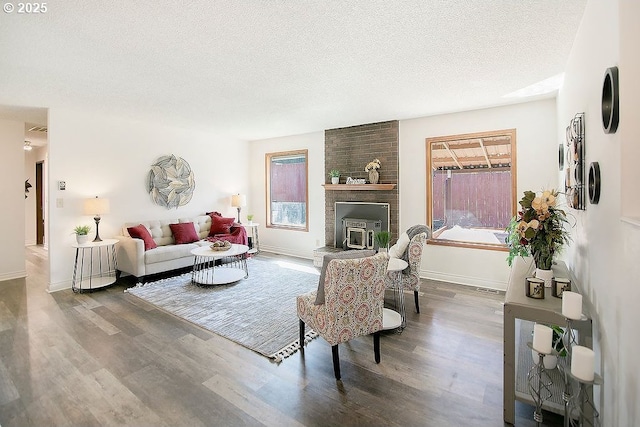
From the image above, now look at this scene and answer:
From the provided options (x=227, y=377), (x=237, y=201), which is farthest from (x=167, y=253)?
(x=227, y=377)

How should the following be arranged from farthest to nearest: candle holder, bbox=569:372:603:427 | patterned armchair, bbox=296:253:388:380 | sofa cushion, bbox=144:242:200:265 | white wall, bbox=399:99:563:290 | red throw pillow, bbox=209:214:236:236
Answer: red throw pillow, bbox=209:214:236:236, sofa cushion, bbox=144:242:200:265, white wall, bbox=399:99:563:290, patterned armchair, bbox=296:253:388:380, candle holder, bbox=569:372:603:427

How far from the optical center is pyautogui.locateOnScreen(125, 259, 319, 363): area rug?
2.80m

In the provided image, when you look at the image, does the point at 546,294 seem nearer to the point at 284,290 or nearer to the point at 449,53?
the point at 449,53

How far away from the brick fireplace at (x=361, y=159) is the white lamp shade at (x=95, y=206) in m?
3.60

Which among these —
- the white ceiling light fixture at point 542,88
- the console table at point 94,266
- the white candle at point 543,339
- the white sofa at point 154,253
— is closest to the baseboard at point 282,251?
the white sofa at point 154,253

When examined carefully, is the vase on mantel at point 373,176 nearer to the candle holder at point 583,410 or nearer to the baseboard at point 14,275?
the candle holder at point 583,410

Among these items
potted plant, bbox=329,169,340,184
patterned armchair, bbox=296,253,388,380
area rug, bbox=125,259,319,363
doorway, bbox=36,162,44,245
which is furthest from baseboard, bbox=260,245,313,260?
doorway, bbox=36,162,44,245

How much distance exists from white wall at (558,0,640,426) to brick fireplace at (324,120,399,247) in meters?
3.17

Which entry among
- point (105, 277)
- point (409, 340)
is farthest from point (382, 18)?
point (105, 277)

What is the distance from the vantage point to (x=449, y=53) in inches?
103

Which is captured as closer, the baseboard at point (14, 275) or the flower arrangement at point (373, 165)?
the baseboard at point (14, 275)

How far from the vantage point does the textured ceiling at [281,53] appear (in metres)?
2.04

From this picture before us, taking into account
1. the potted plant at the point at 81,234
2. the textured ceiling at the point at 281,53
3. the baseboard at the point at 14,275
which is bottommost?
the baseboard at the point at 14,275

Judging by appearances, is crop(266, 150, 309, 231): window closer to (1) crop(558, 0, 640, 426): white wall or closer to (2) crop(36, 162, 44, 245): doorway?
(1) crop(558, 0, 640, 426): white wall
